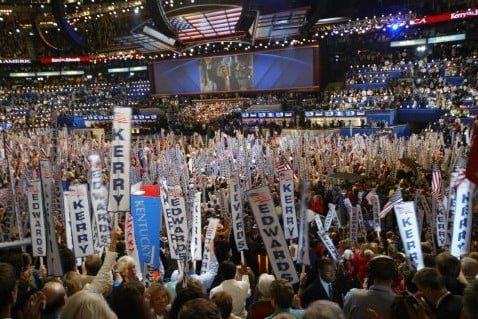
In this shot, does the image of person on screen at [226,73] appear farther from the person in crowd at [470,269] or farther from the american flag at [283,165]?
the person in crowd at [470,269]

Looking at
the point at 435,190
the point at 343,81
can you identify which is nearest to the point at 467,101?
the point at 343,81

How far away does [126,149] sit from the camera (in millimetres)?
5262

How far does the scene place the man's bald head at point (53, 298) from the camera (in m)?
3.28

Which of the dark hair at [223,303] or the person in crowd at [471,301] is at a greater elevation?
the person in crowd at [471,301]

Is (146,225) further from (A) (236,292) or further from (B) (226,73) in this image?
(B) (226,73)

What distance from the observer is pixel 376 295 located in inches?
132

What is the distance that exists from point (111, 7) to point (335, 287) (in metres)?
43.1

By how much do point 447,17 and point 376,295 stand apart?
3458 cm

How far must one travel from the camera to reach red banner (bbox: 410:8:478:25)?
103 ft

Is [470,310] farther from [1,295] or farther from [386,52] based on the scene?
[386,52]

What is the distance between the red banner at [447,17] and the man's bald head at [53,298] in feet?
112

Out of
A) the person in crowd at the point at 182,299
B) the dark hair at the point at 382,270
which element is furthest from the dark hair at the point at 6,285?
the dark hair at the point at 382,270

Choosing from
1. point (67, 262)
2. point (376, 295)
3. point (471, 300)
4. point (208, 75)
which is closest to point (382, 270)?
point (376, 295)

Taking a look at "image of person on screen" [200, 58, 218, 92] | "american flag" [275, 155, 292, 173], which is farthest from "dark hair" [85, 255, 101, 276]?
"image of person on screen" [200, 58, 218, 92]
